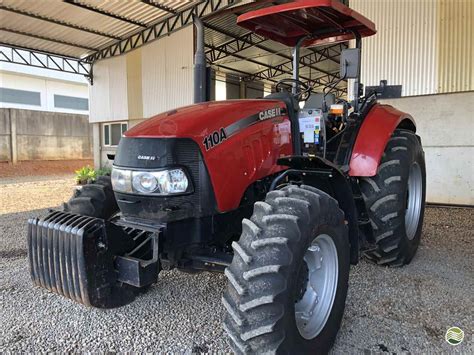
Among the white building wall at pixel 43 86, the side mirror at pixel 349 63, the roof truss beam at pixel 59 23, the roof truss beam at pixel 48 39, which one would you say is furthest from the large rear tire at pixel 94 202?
the white building wall at pixel 43 86

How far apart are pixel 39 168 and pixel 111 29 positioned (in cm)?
916

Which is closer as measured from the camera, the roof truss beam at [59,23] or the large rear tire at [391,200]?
the large rear tire at [391,200]

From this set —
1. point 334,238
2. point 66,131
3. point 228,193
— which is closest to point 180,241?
point 228,193

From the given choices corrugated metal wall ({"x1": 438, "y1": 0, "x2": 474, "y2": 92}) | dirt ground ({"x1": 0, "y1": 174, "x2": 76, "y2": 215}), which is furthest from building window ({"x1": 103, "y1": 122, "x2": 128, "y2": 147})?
corrugated metal wall ({"x1": 438, "y1": 0, "x2": 474, "y2": 92})

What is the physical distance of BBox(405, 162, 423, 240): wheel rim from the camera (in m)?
4.05

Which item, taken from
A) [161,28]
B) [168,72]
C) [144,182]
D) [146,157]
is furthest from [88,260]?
[168,72]

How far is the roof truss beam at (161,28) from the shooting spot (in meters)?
10.8

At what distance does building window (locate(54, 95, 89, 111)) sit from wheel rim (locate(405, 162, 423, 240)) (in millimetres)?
31105

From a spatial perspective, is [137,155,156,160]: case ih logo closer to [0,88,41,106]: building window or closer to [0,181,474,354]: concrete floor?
[0,181,474,354]: concrete floor

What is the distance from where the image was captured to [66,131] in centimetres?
2100

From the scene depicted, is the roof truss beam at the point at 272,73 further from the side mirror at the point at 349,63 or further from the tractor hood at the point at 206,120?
the tractor hood at the point at 206,120

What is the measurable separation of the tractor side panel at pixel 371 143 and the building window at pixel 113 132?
1275cm

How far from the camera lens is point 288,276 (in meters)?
1.91

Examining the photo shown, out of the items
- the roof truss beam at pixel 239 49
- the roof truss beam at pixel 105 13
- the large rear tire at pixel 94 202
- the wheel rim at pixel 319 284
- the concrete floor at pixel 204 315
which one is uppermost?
the roof truss beam at pixel 239 49
